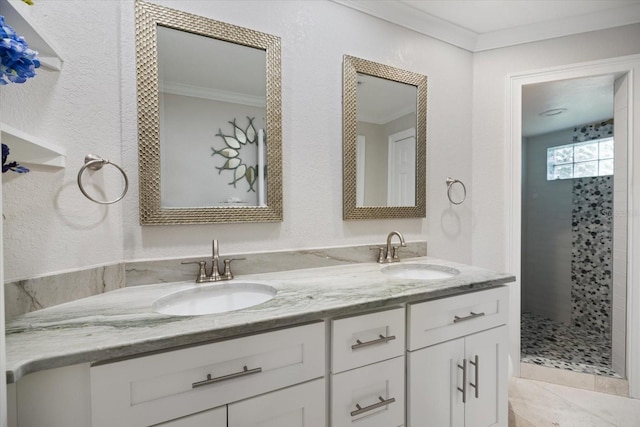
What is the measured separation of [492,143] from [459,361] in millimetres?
1473

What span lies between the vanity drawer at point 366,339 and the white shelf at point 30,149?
0.99 meters

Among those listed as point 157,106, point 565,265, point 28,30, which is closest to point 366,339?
point 157,106

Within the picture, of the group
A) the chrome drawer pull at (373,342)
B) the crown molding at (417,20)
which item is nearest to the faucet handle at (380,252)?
the chrome drawer pull at (373,342)

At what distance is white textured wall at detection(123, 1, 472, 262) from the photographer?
49.8 inches

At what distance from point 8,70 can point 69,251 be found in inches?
26.3

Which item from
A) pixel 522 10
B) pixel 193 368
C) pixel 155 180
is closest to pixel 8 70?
pixel 155 180

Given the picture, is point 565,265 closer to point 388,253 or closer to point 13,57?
point 388,253

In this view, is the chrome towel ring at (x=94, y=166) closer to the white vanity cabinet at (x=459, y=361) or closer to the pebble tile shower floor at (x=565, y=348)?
the white vanity cabinet at (x=459, y=361)

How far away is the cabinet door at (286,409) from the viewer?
2.79ft

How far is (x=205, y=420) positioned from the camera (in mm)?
804

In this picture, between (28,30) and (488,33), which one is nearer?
(28,30)

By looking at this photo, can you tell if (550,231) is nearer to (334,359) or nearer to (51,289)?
(334,359)

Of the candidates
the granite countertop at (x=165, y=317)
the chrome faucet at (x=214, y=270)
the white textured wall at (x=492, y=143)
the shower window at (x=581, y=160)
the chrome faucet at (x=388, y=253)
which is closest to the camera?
the granite countertop at (x=165, y=317)

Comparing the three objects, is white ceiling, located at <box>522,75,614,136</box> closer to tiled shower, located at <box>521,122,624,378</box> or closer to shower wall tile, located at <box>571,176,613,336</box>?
tiled shower, located at <box>521,122,624,378</box>
